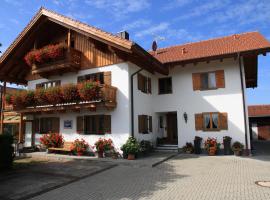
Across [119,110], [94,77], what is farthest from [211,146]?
[94,77]

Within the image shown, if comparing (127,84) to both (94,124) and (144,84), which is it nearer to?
(144,84)

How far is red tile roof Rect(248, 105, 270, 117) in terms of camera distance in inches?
1225

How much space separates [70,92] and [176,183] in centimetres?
847

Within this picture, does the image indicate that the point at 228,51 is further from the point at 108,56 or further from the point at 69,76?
the point at 69,76

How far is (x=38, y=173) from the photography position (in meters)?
11.2

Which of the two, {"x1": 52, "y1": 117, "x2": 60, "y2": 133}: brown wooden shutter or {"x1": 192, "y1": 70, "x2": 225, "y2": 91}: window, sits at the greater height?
{"x1": 192, "y1": 70, "x2": 225, "y2": 91}: window

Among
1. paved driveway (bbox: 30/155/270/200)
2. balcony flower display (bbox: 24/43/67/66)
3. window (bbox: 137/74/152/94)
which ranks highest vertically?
balcony flower display (bbox: 24/43/67/66)

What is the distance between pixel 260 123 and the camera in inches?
1237

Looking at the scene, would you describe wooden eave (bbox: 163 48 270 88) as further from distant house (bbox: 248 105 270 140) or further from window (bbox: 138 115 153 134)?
distant house (bbox: 248 105 270 140)

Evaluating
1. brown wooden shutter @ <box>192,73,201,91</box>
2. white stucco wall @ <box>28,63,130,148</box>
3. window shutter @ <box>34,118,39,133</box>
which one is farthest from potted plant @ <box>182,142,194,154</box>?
window shutter @ <box>34,118,39,133</box>

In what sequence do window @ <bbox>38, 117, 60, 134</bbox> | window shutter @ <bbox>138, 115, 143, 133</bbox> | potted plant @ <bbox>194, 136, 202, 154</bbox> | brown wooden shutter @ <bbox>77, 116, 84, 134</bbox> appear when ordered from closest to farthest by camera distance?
window shutter @ <bbox>138, 115, 143, 133</bbox> < brown wooden shutter @ <bbox>77, 116, 84, 134</bbox> < potted plant @ <bbox>194, 136, 202, 154</bbox> < window @ <bbox>38, 117, 60, 134</bbox>

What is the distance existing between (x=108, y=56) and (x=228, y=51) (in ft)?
24.1

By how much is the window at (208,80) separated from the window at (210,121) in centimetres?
183

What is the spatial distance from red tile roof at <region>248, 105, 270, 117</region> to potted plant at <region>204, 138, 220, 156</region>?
17.8 meters
